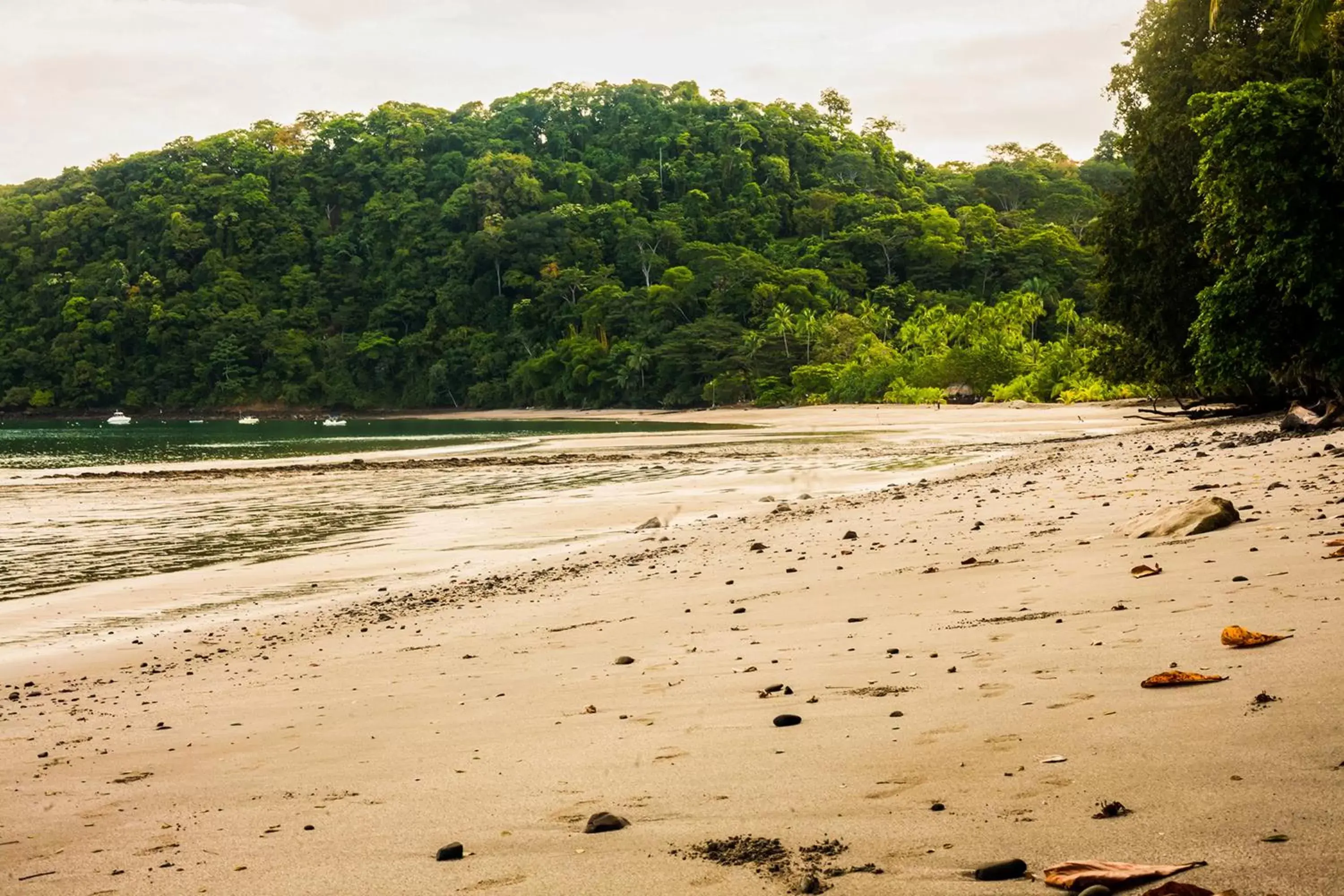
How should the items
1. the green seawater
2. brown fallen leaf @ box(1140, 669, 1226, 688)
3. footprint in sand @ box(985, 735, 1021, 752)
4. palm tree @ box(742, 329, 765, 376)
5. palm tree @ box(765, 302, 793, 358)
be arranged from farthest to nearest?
palm tree @ box(765, 302, 793, 358) → palm tree @ box(742, 329, 765, 376) → the green seawater → brown fallen leaf @ box(1140, 669, 1226, 688) → footprint in sand @ box(985, 735, 1021, 752)

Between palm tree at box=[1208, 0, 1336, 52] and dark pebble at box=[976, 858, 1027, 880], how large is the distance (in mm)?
16469

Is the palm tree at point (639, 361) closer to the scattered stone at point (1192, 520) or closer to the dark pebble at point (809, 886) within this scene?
the scattered stone at point (1192, 520)

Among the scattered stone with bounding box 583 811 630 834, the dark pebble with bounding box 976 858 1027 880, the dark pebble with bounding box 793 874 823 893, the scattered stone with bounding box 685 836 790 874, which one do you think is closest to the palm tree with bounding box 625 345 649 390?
the scattered stone with bounding box 583 811 630 834

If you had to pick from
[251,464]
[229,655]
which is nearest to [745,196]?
[251,464]

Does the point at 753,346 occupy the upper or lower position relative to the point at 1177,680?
upper

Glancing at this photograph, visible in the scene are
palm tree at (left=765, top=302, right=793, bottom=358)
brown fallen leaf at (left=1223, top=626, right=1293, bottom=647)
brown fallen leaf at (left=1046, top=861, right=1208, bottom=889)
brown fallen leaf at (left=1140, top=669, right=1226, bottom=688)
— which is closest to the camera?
brown fallen leaf at (left=1046, top=861, right=1208, bottom=889)

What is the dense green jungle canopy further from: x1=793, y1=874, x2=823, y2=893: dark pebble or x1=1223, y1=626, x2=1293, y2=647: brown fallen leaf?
x1=793, y1=874, x2=823, y2=893: dark pebble

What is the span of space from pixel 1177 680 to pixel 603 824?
90.2 inches

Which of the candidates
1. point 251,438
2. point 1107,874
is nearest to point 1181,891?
point 1107,874

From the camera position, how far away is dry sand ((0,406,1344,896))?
120 inches

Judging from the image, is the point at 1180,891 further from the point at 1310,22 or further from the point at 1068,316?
the point at 1068,316

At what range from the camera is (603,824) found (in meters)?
3.38

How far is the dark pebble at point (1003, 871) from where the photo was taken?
263 centimetres

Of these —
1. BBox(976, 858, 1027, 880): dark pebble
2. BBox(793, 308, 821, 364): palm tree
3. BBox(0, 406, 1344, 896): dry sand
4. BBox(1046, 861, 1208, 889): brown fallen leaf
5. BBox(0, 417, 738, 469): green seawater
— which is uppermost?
BBox(793, 308, 821, 364): palm tree
